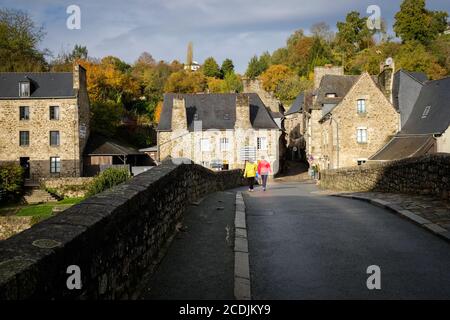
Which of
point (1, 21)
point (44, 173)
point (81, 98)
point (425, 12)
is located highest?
point (425, 12)

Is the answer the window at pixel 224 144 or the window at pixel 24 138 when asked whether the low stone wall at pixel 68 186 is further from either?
the window at pixel 224 144

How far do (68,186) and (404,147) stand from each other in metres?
29.1

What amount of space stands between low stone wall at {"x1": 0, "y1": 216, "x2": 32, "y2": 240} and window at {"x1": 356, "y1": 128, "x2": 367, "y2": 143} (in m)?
26.6

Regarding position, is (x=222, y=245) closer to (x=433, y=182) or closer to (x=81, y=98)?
(x=433, y=182)

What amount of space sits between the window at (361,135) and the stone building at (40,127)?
27.2 meters

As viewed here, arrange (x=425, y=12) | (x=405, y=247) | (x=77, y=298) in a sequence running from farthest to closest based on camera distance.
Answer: (x=425, y=12), (x=405, y=247), (x=77, y=298)

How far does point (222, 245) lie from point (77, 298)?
16.1 feet

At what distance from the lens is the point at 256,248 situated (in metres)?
8.64

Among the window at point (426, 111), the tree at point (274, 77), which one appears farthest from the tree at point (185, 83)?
the window at point (426, 111)

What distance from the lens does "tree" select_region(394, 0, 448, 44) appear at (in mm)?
69562

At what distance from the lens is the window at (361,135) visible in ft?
130

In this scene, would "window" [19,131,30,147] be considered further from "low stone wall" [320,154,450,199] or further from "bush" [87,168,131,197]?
"low stone wall" [320,154,450,199]

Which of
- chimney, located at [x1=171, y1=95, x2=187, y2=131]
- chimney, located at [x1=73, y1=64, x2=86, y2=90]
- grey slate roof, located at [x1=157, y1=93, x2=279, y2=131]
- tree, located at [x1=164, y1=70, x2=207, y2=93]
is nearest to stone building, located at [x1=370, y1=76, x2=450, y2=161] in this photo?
grey slate roof, located at [x1=157, y1=93, x2=279, y2=131]
